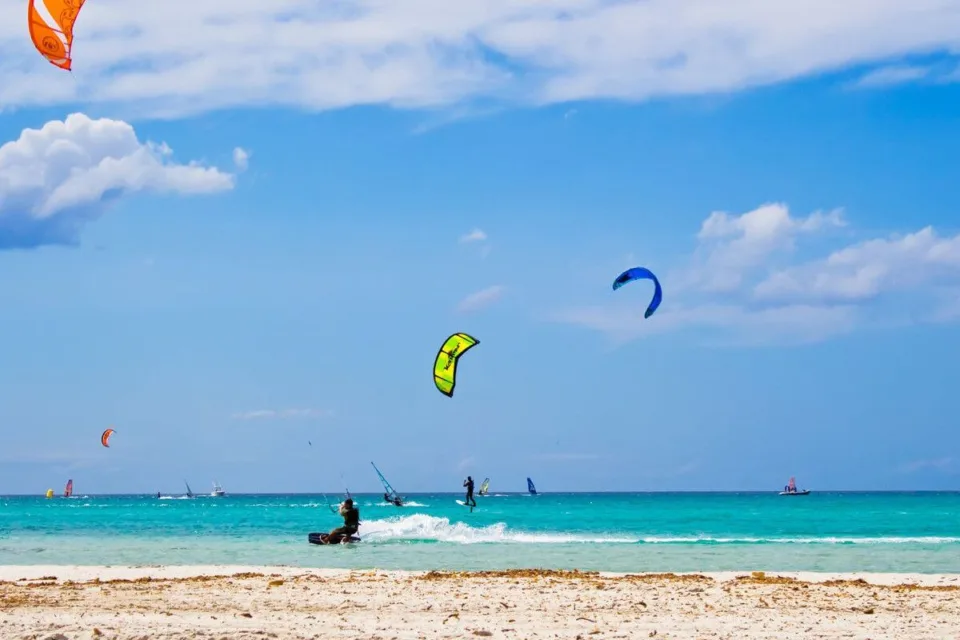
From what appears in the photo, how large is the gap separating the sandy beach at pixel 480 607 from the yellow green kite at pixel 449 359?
8708 mm

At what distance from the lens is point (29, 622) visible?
8.33 metres

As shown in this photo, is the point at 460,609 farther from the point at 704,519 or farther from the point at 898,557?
the point at 704,519

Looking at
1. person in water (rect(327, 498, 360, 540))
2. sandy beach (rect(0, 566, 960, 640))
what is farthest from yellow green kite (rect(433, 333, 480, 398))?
sandy beach (rect(0, 566, 960, 640))

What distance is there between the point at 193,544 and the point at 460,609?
16.3 meters

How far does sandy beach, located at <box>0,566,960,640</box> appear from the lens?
26.8 ft

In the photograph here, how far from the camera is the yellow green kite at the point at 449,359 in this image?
72.8 feet

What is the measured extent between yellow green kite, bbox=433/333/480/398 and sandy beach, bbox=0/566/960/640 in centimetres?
871

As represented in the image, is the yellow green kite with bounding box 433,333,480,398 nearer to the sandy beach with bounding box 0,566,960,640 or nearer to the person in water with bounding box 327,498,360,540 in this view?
the person in water with bounding box 327,498,360,540

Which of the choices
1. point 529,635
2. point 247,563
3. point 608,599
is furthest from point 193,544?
point 529,635

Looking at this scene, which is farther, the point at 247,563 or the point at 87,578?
the point at 247,563

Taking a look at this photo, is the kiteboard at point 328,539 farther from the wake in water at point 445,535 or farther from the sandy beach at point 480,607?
the sandy beach at point 480,607

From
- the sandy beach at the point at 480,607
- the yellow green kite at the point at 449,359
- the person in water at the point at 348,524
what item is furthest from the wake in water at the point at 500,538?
the sandy beach at the point at 480,607

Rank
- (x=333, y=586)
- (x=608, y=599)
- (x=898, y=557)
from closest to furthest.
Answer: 1. (x=608, y=599)
2. (x=333, y=586)
3. (x=898, y=557)

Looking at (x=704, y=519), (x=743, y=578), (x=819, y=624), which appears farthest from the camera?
(x=704, y=519)
